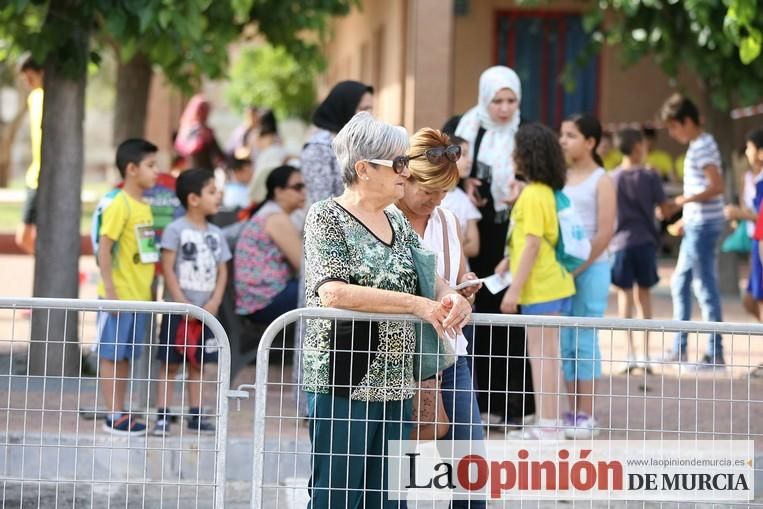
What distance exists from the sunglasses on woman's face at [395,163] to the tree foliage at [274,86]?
25646mm

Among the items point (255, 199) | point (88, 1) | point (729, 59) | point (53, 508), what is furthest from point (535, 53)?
point (53, 508)

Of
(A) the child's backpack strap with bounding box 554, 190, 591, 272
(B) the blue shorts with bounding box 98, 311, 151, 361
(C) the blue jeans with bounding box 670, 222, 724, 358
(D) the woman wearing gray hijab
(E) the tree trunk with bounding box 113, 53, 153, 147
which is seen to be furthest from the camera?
(E) the tree trunk with bounding box 113, 53, 153, 147

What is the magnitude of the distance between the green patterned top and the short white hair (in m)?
0.15

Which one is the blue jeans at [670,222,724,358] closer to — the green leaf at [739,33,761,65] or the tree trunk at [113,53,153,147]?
the green leaf at [739,33,761,65]

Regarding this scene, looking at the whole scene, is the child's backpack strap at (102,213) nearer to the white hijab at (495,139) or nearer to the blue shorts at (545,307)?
the white hijab at (495,139)

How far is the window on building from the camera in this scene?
65.4ft

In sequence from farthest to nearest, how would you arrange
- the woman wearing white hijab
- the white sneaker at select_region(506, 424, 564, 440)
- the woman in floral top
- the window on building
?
the window on building → the woman in floral top → the woman wearing white hijab → the white sneaker at select_region(506, 424, 564, 440)

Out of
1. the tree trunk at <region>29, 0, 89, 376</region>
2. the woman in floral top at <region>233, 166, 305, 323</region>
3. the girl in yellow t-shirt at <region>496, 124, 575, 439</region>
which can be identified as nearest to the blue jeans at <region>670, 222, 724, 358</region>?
the girl in yellow t-shirt at <region>496, 124, 575, 439</region>

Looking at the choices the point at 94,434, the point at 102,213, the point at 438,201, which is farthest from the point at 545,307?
the point at 94,434

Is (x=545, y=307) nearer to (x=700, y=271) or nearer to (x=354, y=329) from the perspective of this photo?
(x=354, y=329)

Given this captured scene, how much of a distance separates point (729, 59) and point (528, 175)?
251 inches

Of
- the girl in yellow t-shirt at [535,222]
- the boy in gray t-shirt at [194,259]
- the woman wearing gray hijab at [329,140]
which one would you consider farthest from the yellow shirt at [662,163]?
the boy in gray t-shirt at [194,259]

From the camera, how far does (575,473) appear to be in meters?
5.43

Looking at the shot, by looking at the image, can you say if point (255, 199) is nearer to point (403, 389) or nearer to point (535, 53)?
point (403, 389)
